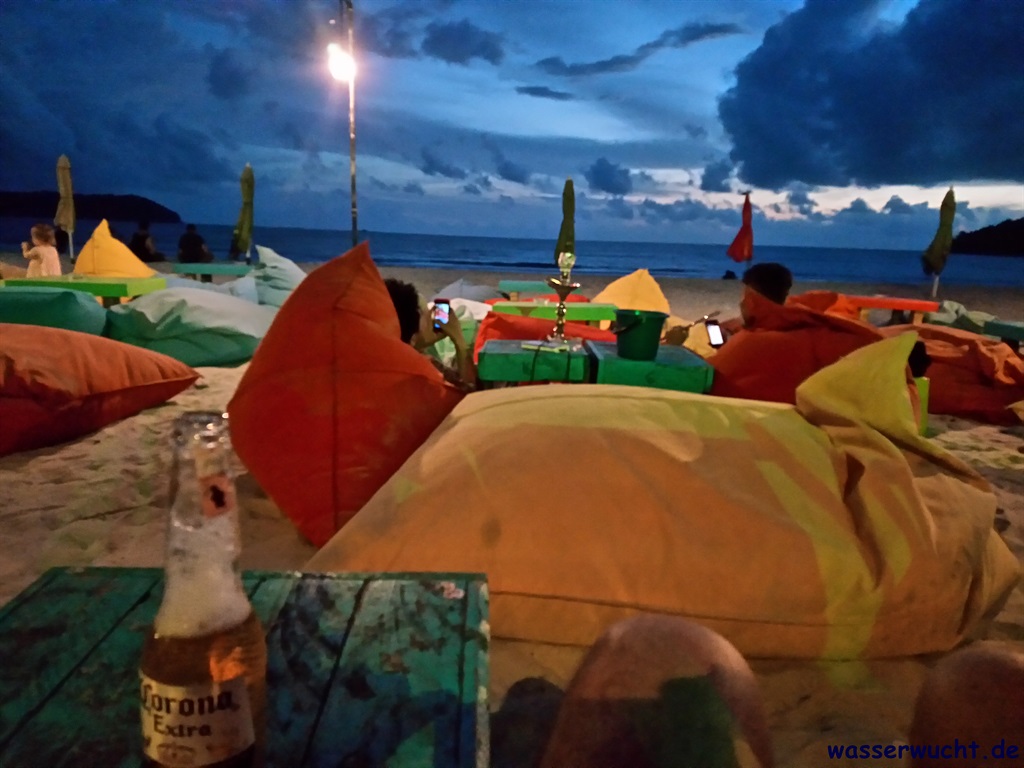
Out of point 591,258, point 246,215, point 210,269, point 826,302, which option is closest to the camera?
point 826,302

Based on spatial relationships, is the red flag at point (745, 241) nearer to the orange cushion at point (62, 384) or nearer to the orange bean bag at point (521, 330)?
the orange bean bag at point (521, 330)

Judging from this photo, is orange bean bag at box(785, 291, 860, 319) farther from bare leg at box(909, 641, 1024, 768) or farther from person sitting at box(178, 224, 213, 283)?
person sitting at box(178, 224, 213, 283)

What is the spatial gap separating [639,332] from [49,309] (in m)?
3.17

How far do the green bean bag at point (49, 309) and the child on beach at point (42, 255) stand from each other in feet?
11.3

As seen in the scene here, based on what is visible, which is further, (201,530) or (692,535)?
(692,535)

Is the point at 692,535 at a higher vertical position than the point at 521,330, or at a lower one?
lower

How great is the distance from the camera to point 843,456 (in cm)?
161

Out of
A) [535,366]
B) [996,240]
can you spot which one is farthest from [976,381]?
[996,240]

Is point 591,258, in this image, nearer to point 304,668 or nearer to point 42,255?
point 42,255

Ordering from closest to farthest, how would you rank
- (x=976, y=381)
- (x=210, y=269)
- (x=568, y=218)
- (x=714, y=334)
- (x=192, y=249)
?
1. (x=714, y=334)
2. (x=976, y=381)
3. (x=210, y=269)
4. (x=192, y=249)
5. (x=568, y=218)

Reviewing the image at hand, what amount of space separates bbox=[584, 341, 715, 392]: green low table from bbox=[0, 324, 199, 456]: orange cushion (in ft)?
6.98

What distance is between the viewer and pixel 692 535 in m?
1.42

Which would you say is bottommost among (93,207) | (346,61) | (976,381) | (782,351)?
(976,381)

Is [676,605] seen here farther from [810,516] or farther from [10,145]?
[10,145]
